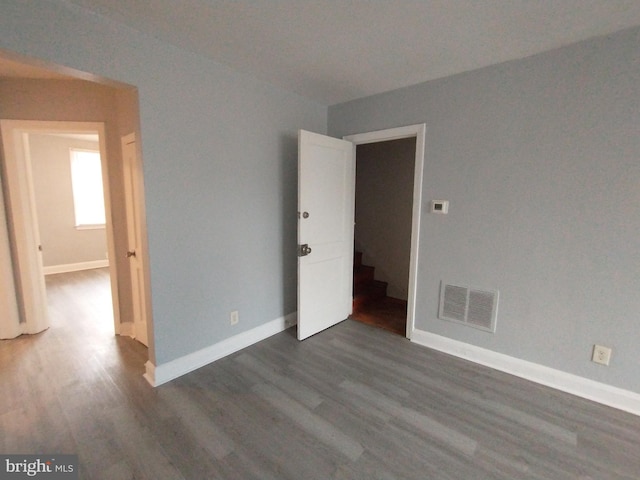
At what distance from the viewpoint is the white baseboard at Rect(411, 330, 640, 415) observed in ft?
6.25

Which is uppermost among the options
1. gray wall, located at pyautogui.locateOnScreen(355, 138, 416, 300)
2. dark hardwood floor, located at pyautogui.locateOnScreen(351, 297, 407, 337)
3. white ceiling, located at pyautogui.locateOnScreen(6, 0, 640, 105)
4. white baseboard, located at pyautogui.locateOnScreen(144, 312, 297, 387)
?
white ceiling, located at pyautogui.locateOnScreen(6, 0, 640, 105)

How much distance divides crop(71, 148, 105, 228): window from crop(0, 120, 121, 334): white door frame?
123 inches

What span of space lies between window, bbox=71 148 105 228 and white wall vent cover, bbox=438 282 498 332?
6.35 meters

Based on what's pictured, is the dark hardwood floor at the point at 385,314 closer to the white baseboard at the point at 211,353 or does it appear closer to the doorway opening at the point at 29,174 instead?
the white baseboard at the point at 211,353

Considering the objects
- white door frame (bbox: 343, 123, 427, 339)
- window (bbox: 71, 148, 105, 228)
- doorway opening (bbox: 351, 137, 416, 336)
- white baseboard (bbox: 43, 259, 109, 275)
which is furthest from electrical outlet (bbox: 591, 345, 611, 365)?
white baseboard (bbox: 43, 259, 109, 275)

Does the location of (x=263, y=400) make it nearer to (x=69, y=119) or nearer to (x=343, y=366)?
(x=343, y=366)

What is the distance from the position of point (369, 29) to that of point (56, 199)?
6.37 metres

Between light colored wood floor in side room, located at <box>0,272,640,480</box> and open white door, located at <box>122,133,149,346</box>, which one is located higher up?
open white door, located at <box>122,133,149,346</box>

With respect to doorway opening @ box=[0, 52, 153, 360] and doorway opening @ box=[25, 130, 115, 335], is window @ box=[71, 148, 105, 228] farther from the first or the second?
doorway opening @ box=[0, 52, 153, 360]

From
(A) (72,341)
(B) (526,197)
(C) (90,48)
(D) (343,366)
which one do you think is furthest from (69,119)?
(B) (526,197)

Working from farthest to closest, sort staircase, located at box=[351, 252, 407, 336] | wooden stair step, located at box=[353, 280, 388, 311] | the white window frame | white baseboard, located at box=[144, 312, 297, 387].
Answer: the white window frame, wooden stair step, located at box=[353, 280, 388, 311], staircase, located at box=[351, 252, 407, 336], white baseboard, located at box=[144, 312, 297, 387]

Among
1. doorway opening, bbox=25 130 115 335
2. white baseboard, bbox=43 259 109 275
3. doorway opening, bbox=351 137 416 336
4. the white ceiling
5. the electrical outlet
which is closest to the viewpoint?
the white ceiling

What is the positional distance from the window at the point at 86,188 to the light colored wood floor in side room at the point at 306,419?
3.90 metres
